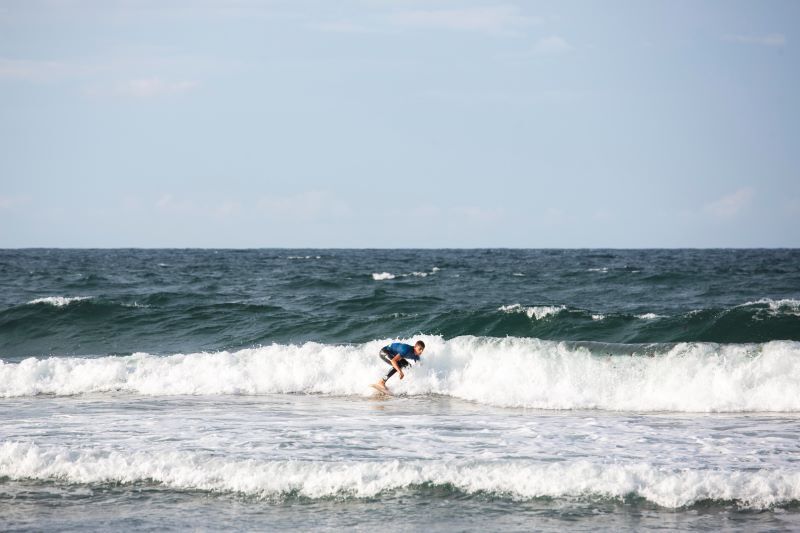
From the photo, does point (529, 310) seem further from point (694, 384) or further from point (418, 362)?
point (694, 384)


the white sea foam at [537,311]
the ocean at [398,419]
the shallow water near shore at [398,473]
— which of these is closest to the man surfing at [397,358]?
the ocean at [398,419]

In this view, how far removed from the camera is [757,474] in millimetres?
9266

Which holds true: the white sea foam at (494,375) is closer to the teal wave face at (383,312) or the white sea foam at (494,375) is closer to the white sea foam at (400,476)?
the teal wave face at (383,312)

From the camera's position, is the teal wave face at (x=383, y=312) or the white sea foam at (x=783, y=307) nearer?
the teal wave face at (x=383, y=312)

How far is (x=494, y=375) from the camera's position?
A: 55.0 feet

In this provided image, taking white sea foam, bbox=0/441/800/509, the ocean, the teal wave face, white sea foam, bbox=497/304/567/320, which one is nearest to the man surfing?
the ocean

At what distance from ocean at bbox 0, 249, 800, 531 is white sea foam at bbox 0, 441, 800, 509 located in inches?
1.1

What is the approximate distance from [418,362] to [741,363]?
6.57m

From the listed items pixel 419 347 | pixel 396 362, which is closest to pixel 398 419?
pixel 419 347

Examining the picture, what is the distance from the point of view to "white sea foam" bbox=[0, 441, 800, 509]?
903 cm

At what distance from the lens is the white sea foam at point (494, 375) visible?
1502 cm

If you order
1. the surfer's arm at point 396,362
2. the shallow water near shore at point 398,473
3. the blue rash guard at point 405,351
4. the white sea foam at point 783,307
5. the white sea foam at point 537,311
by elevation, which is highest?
the white sea foam at point 783,307

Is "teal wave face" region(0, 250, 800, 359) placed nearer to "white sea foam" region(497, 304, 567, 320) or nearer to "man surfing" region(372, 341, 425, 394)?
"white sea foam" region(497, 304, 567, 320)

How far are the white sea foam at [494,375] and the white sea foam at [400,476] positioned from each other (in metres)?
5.32
